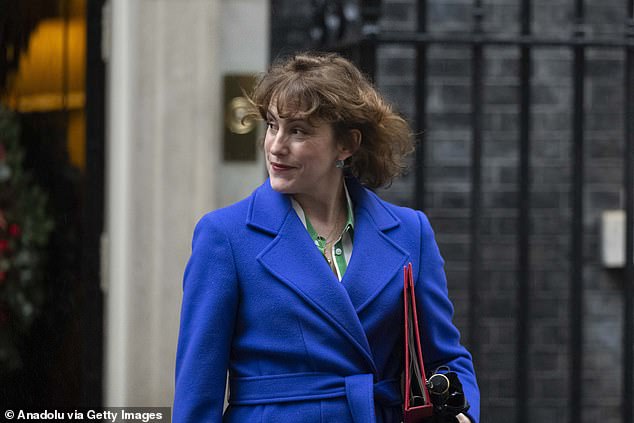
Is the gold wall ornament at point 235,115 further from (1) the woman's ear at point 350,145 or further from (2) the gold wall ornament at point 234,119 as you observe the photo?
(1) the woman's ear at point 350,145

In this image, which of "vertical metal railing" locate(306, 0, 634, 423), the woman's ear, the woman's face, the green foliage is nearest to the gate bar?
"vertical metal railing" locate(306, 0, 634, 423)

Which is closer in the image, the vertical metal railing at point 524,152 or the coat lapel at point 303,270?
the coat lapel at point 303,270

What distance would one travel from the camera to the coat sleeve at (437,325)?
2701 millimetres

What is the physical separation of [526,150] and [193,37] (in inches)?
58.2

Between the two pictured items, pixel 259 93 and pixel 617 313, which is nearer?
pixel 259 93

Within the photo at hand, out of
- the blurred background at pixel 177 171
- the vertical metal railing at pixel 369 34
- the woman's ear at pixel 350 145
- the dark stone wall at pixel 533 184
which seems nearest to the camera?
the woman's ear at pixel 350 145

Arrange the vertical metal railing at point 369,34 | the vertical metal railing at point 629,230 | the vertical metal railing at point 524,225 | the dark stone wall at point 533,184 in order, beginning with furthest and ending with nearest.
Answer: the dark stone wall at point 533,184 < the vertical metal railing at point 629,230 < the vertical metal railing at point 524,225 < the vertical metal railing at point 369,34

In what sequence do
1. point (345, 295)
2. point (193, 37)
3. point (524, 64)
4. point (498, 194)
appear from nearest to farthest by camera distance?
point (345, 295), point (524, 64), point (193, 37), point (498, 194)

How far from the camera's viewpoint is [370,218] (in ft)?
8.89

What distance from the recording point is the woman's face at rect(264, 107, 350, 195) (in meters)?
2.55

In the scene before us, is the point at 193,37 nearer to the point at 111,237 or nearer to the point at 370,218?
the point at 111,237

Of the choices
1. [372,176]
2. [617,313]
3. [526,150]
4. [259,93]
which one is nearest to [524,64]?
[526,150]

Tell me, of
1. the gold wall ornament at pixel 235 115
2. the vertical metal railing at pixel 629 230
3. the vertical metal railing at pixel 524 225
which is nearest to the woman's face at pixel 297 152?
the vertical metal railing at pixel 524 225

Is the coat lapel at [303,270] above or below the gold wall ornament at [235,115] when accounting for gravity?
below
